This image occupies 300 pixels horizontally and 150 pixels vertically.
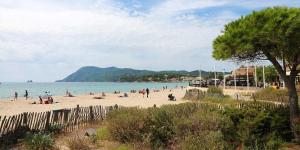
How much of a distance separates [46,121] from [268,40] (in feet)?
29.8

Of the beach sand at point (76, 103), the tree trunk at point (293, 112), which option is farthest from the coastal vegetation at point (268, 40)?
the beach sand at point (76, 103)

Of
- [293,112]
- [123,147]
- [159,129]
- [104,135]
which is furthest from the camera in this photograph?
[104,135]

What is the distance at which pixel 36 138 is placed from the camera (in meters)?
12.6

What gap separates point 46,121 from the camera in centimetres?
1583

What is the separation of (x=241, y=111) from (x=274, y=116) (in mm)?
1107

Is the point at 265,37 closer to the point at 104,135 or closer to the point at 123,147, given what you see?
the point at 123,147

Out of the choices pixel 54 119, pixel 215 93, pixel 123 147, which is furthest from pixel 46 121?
pixel 215 93

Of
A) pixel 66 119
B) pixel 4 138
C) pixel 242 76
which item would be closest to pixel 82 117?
pixel 66 119

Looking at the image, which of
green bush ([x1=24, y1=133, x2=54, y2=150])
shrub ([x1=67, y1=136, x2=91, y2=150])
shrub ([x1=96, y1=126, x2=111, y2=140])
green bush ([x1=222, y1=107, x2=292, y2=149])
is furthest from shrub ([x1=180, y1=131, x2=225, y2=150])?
green bush ([x1=24, y1=133, x2=54, y2=150])

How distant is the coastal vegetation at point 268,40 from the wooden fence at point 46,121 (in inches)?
285

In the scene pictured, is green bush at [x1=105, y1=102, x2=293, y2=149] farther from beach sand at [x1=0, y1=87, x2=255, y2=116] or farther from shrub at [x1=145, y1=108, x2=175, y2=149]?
beach sand at [x1=0, y1=87, x2=255, y2=116]

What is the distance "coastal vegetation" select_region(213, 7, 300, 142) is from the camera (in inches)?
485

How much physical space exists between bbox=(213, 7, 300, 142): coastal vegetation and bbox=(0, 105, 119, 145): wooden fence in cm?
724

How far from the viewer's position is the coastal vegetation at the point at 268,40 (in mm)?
12312
